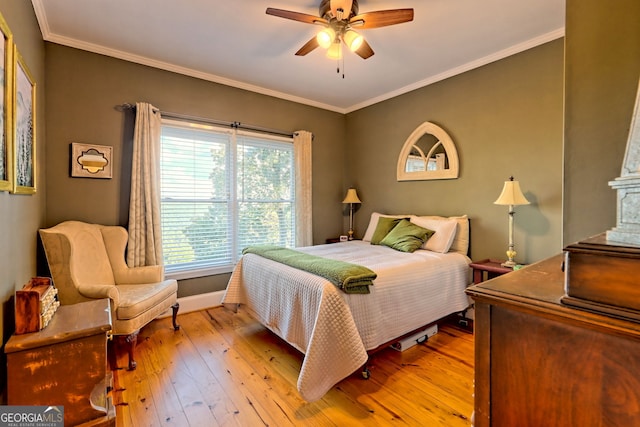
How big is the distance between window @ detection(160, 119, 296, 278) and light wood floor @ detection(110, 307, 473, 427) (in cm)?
100

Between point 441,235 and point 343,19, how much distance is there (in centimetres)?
219

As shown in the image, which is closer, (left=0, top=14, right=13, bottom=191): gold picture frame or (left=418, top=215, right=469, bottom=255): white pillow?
(left=0, top=14, right=13, bottom=191): gold picture frame

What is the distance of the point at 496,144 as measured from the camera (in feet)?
9.71

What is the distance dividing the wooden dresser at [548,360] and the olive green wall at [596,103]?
42cm

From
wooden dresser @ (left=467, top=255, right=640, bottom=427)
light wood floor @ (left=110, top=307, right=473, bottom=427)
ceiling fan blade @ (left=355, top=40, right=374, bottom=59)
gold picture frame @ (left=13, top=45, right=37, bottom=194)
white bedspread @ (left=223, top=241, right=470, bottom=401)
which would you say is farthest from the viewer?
ceiling fan blade @ (left=355, top=40, right=374, bottom=59)

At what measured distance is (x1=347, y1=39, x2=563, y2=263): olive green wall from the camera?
8.57 feet

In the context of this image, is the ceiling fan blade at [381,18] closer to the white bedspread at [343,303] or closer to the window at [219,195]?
the white bedspread at [343,303]

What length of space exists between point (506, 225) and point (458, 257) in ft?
1.84

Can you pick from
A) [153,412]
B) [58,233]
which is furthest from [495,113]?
[58,233]

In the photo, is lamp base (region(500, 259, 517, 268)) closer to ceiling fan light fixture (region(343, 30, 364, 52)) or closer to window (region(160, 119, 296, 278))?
A: ceiling fan light fixture (region(343, 30, 364, 52))

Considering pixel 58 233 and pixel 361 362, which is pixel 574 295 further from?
pixel 58 233

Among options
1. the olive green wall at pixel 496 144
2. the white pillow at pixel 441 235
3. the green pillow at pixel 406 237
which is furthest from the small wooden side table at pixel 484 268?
the green pillow at pixel 406 237

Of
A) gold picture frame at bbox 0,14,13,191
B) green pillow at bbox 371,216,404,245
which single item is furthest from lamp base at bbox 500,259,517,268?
gold picture frame at bbox 0,14,13,191

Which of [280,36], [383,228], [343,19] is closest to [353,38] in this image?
[343,19]
